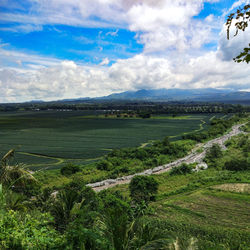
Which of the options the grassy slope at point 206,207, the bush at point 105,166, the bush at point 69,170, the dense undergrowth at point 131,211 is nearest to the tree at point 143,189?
the dense undergrowth at point 131,211

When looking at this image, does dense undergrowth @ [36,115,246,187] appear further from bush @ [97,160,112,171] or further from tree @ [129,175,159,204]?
tree @ [129,175,159,204]

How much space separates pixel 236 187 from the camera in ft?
105

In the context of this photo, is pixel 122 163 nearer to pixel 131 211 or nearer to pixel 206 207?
pixel 206 207

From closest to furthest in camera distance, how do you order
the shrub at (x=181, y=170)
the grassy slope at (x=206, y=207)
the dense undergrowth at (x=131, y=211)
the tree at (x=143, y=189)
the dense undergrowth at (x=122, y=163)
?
the dense undergrowth at (x=131, y=211)
the grassy slope at (x=206, y=207)
the tree at (x=143, y=189)
the dense undergrowth at (x=122, y=163)
the shrub at (x=181, y=170)

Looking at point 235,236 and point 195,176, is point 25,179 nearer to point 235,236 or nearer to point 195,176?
point 235,236

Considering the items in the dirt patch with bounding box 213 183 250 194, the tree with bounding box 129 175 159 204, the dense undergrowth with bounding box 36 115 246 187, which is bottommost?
the dense undergrowth with bounding box 36 115 246 187

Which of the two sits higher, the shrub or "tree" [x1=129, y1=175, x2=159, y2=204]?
"tree" [x1=129, y1=175, x2=159, y2=204]

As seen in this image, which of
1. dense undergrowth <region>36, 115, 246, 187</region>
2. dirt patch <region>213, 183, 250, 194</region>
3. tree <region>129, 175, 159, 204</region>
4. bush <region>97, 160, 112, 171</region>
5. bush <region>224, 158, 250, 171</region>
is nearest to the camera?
tree <region>129, 175, 159, 204</region>

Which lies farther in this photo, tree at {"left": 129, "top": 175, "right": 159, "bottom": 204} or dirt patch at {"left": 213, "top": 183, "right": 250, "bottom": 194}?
dirt patch at {"left": 213, "top": 183, "right": 250, "bottom": 194}

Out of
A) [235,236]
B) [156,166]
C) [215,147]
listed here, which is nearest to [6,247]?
[235,236]

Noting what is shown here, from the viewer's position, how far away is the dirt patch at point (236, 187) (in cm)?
3063

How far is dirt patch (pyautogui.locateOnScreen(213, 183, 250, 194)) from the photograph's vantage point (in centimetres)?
3063

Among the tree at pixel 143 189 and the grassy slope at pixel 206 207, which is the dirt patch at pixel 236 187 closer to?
the grassy slope at pixel 206 207

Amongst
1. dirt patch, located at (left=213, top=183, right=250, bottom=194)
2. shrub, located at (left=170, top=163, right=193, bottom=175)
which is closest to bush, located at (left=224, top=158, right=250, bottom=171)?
shrub, located at (left=170, top=163, right=193, bottom=175)
